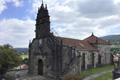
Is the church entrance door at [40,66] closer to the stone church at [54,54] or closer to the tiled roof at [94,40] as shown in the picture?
the stone church at [54,54]

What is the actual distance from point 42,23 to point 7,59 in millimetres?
22718

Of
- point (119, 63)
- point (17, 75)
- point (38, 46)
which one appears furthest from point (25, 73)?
point (119, 63)

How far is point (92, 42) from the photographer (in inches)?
2771

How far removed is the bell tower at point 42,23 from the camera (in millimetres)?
57938

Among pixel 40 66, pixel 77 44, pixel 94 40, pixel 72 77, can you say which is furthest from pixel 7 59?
pixel 72 77

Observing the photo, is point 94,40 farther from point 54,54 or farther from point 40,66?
point 54,54

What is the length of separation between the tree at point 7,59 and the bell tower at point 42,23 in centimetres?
1908

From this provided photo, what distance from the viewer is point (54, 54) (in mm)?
55000

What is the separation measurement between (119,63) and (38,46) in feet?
68.3

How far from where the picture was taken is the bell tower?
57938 mm

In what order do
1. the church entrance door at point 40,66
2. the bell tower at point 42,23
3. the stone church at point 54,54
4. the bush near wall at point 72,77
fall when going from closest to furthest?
the bush near wall at point 72,77
the stone church at point 54,54
the bell tower at point 42,23
the church entrance door at point 40,66

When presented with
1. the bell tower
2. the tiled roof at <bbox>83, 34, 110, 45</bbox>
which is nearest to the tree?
the bell tower

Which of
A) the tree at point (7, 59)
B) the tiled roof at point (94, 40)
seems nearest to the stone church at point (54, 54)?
the tiled roof at point (94, 40)

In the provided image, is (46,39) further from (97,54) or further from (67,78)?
(97,54)
